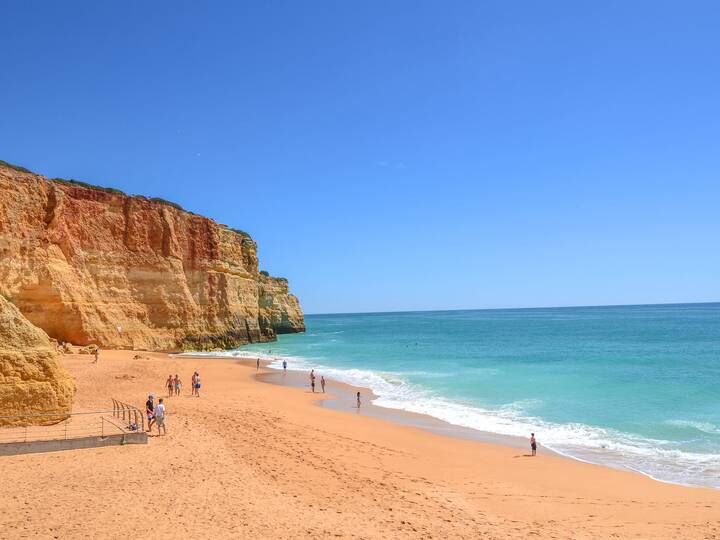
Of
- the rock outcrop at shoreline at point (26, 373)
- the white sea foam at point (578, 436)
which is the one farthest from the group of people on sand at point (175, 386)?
the white sea foam at point (578, 436)

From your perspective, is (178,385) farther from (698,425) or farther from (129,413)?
(698,425)

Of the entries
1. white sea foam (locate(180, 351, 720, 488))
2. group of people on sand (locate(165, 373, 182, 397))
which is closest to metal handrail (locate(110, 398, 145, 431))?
group of people on sand (locate(165, 373, 182, 397))

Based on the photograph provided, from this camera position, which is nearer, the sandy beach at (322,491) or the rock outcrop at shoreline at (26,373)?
the sandy beach at (322,491)

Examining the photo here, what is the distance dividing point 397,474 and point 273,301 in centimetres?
7089

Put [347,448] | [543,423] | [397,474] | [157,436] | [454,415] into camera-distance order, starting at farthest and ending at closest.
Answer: [454,415] → [543,423] → [347,448] → [157,436] → [397,474]

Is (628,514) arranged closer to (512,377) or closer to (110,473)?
(110,473)

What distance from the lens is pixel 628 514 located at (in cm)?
986

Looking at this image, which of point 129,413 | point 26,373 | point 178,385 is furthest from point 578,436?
point 26,373

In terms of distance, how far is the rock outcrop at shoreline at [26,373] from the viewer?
1189 centimetres

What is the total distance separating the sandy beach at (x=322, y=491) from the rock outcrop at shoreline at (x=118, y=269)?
2174cm

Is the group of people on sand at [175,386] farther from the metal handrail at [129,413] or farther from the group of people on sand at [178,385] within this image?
the metal handrail at [129,413]

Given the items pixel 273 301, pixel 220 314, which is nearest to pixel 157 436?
pixel 220 314

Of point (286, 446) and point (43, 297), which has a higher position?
point (43, 297)

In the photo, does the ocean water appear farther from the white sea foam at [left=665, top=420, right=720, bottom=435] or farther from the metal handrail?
the metal handrail
